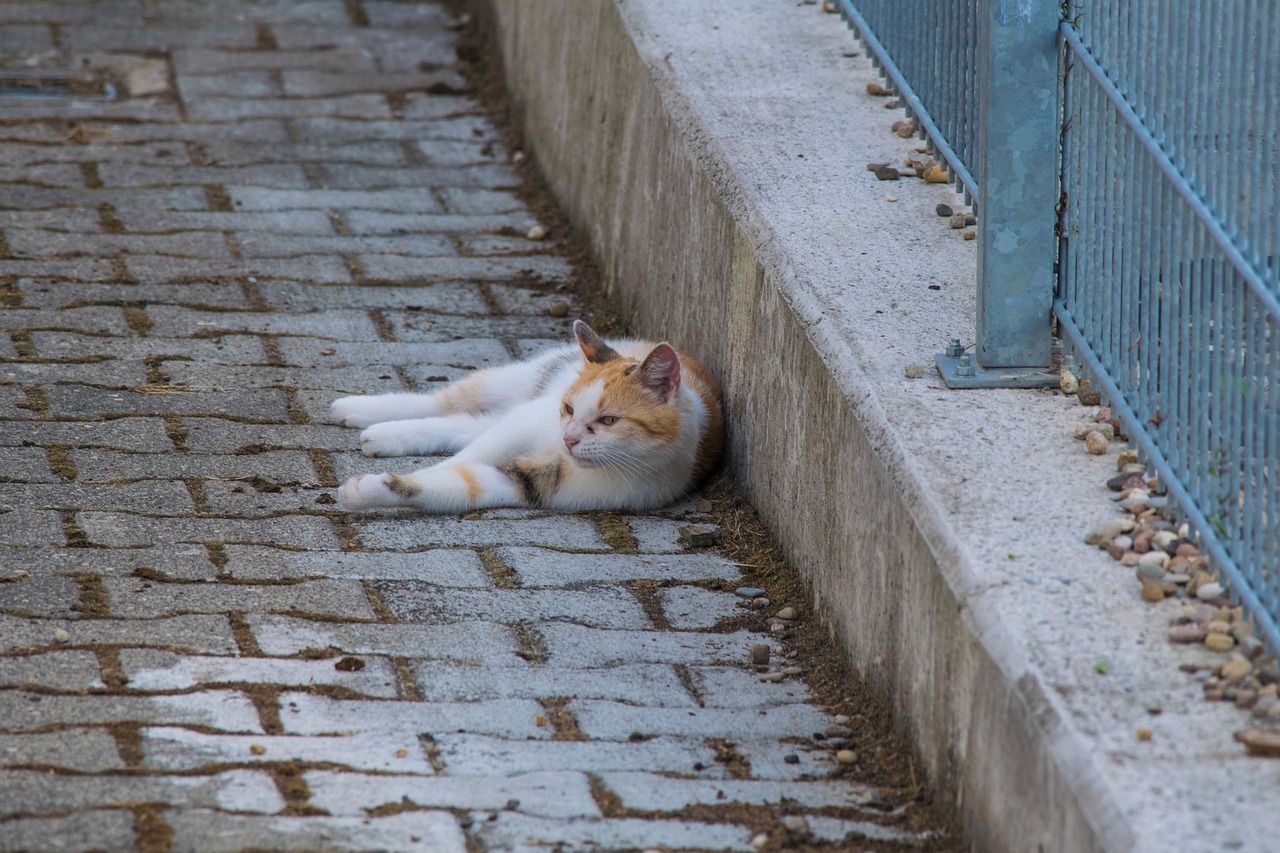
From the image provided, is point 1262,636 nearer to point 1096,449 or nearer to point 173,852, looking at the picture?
point 1096,449

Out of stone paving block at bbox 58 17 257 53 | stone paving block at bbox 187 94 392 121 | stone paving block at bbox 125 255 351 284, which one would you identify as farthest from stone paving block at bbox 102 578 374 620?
stone paving block at bbox 58 17 257 53

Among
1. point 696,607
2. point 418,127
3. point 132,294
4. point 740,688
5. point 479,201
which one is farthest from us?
point 418,127

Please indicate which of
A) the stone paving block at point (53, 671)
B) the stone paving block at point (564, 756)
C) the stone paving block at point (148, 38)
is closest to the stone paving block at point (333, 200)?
the stone paving block at point (148, 38)

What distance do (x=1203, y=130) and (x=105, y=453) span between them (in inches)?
117

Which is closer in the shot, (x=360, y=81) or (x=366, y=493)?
(x=366, y=493)

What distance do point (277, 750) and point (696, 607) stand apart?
117cm

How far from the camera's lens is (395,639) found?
134 inches

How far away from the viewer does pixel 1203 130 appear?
2.74m

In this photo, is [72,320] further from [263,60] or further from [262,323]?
[263,60]

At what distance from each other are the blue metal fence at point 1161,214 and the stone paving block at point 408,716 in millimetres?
1323

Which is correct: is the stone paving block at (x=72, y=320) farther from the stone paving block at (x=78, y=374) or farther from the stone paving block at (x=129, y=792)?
the stone paving block at (x=129, y=792)

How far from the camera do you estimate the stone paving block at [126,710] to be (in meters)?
Result: 2.97

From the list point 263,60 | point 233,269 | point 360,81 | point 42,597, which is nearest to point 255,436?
point 42,597

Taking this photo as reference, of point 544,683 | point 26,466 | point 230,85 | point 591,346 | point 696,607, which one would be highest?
point 230,85
